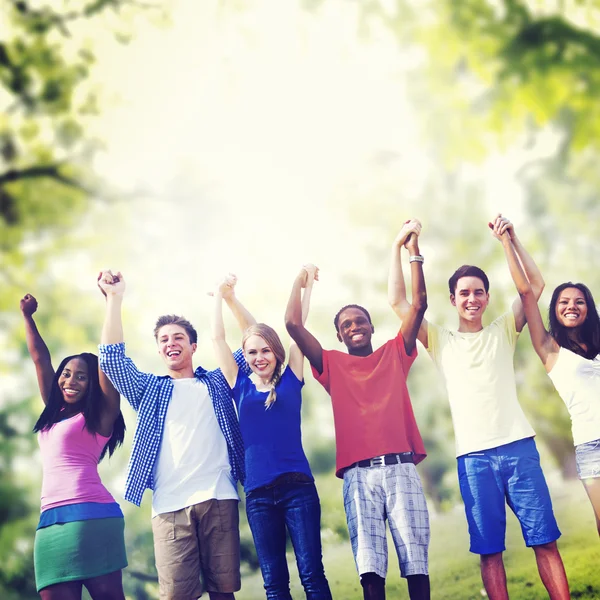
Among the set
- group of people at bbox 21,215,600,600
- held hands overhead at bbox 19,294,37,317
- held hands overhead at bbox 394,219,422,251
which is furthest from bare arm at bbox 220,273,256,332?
held hands overhead at bbox 19,294,37,317

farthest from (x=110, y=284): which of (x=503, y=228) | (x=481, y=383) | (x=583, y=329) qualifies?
(x=583, y=329)

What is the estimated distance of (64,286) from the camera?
3.72 m

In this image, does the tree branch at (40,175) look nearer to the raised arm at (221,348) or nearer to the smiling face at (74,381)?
the smiling face at (74,381)

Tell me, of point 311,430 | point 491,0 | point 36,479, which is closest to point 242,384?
point 311,430

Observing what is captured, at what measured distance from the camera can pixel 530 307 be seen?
3.04 meters

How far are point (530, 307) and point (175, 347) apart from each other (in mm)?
1597

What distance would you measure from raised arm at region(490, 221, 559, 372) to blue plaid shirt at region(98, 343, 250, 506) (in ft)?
4.55

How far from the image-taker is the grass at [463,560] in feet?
10.4

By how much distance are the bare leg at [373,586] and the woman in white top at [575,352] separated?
0.99m

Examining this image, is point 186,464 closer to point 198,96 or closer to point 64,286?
point 64,286

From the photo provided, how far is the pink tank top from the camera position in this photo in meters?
2.90

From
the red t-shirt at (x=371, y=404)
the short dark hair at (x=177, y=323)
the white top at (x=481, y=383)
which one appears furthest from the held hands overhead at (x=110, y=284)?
the white top at (x=481, y=383)

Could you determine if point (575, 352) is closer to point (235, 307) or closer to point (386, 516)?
point (386, 516)

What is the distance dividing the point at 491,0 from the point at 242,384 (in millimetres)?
2655
